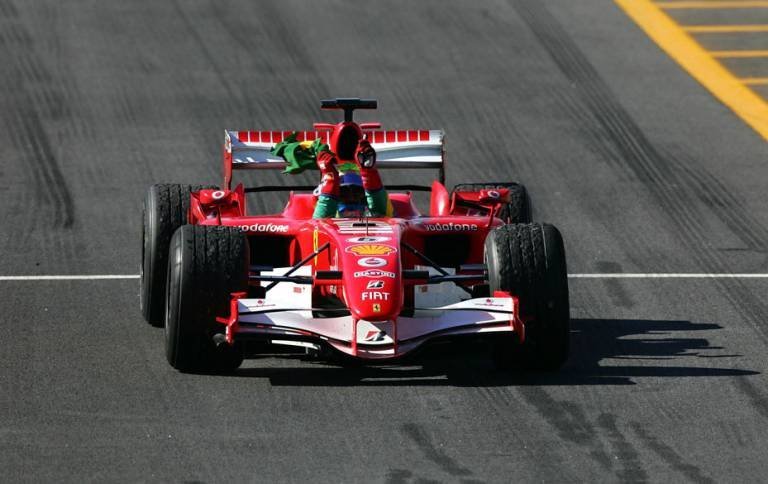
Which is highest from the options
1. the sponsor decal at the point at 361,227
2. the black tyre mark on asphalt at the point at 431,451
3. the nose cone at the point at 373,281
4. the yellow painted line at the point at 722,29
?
the yellow painted line at the point at 722,29

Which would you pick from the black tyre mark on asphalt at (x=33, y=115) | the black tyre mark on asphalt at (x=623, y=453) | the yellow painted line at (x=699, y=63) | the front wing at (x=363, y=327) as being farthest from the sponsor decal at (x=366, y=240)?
the yellow painted line at (x=699, y=63)

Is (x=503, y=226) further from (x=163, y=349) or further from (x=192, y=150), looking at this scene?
(x=192, y=150)

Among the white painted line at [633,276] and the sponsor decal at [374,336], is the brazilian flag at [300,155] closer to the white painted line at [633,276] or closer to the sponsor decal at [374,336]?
the white painted line at [633,276]

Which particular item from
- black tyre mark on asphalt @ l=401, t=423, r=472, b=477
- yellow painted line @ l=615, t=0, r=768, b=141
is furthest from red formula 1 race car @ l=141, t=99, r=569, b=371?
yellow painted line @ l=615, t=0, r=768, b=141

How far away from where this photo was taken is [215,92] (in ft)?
79.7

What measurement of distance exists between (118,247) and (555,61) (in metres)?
9.32

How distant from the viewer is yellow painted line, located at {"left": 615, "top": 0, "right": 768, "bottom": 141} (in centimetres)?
2438

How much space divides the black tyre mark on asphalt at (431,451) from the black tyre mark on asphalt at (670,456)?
1331 mm

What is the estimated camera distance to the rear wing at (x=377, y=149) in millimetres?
16453

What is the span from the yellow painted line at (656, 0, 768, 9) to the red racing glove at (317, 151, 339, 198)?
14994 mm

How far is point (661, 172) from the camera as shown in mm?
21812

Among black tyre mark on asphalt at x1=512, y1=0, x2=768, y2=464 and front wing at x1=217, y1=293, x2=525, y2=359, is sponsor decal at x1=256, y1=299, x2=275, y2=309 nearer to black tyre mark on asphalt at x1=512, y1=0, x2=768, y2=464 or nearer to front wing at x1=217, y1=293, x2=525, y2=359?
front wing at x1=217, y1=293, x2=525, y2=359

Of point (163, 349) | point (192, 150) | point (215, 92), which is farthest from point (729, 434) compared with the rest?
point (215, 92)

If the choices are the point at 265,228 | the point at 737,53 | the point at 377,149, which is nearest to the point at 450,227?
the point at 265,228
